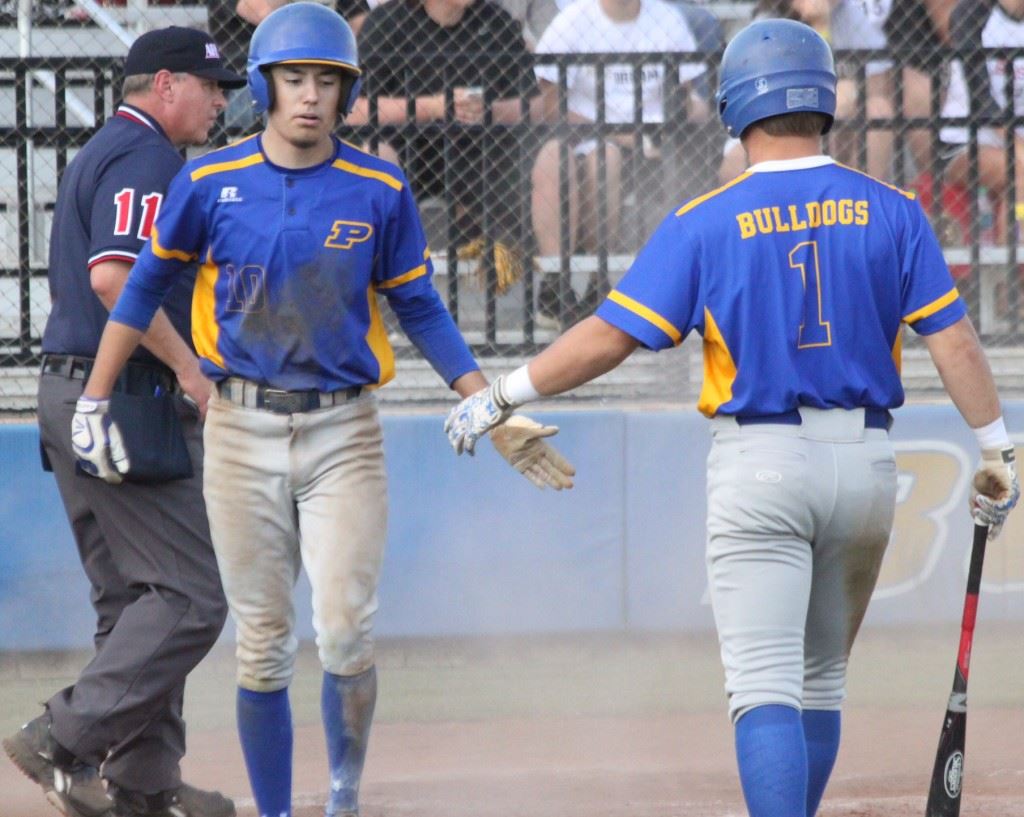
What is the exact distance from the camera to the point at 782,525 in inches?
132

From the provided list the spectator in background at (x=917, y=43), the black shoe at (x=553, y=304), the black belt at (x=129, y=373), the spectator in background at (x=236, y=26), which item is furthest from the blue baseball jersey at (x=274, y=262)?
the spectator in background at (x=917, y=43)

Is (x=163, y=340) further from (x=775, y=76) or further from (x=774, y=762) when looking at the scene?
(x=774, y=762)

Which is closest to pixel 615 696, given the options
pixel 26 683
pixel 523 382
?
pixel 26 683

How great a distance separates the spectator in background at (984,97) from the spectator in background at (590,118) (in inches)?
43.2

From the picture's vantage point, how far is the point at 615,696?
5832 mm

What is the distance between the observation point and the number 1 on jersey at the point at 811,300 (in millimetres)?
3312

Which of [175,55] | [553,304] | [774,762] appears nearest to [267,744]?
[774,762]

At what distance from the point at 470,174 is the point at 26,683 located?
265 cm

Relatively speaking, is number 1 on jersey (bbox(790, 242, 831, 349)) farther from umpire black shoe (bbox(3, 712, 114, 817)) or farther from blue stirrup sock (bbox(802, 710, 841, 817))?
umpire black shoe (bbox(3, 712, 114, 817))

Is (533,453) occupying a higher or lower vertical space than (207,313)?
lower

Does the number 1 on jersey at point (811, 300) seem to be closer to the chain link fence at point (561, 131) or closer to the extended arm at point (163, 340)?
the extended arm at point (163, 340)

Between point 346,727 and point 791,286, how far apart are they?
161 cm

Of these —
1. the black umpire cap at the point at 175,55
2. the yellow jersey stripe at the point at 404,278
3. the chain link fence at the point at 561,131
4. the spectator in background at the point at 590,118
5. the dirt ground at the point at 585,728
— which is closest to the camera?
the yellow jersey stripe at the point at 404,278

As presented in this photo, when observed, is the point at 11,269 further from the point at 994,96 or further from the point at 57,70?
the point at 994,96
